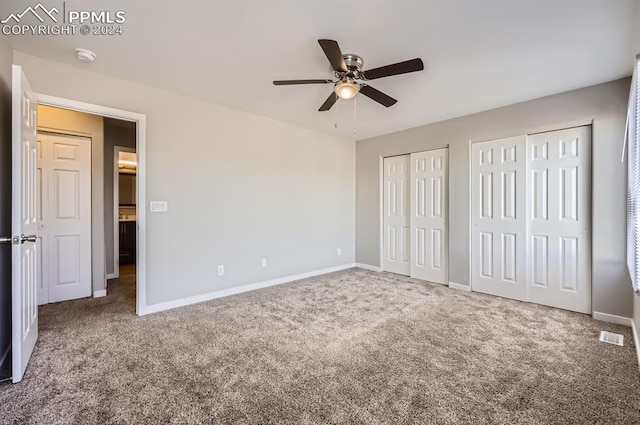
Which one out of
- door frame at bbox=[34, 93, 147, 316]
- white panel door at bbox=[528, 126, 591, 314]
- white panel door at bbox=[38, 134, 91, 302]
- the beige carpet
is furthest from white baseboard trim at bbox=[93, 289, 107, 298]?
white panel door at bbox=[528, 126, 591, 314]

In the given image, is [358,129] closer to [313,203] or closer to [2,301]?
[313,203]

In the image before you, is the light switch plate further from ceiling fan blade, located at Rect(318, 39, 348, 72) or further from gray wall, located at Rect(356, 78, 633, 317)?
gray wall, located at Rect(356, 78, 633, 317)

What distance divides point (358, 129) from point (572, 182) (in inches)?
114

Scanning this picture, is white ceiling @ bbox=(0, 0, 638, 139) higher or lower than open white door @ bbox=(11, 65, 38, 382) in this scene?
higher

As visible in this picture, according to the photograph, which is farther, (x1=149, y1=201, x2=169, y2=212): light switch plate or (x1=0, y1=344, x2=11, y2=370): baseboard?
(x1=149, y1=201, x2=169, y2=212): light switch plate

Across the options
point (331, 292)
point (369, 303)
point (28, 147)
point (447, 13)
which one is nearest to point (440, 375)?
point (369, 303)

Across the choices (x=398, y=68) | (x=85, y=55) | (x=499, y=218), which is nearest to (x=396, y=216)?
(x=499, y=218)

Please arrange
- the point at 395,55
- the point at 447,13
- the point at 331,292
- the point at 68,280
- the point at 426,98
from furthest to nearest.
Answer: the point at 331,292 → the point at 68,280 → the point at 426,98 → the point at 395,55 → the point at 447,13

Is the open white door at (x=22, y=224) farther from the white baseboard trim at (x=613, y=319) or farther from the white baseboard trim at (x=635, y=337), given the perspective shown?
the white baseboard trim at (x=613, y=319)

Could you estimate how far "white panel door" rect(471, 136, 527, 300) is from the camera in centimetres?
361

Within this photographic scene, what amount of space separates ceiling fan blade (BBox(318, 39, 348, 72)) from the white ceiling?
24 centimetres

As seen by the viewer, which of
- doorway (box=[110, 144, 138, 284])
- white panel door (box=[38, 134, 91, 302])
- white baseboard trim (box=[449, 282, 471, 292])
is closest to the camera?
white panel door (box=[38, 134, 91, 302])

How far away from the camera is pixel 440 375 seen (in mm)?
1996

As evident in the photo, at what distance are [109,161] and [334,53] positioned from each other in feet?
14.2
